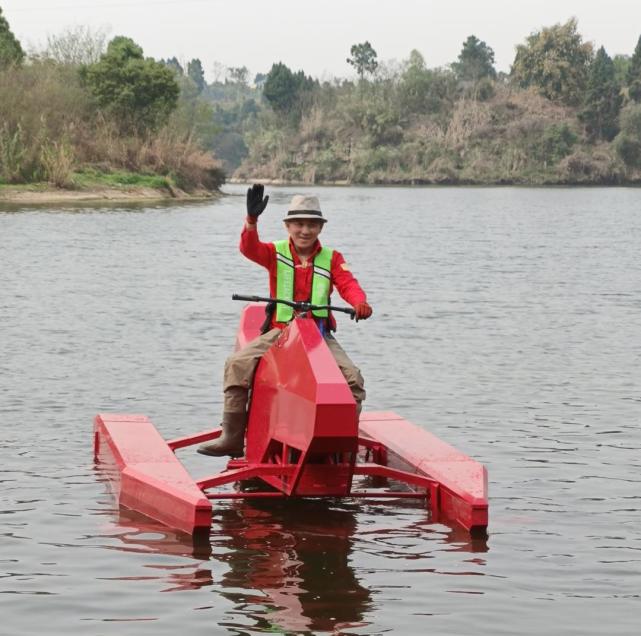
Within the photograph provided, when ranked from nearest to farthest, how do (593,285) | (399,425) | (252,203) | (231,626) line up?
1. (231,626)
2. (252,203)
3. (399,425)
4. (593,285)

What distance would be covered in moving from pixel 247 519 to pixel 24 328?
10913 mm

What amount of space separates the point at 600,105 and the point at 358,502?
117992 millimetres

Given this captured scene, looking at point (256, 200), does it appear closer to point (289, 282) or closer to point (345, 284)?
point (289, 282)

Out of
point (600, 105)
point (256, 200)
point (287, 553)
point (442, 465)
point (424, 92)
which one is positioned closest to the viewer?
point (287, 553)

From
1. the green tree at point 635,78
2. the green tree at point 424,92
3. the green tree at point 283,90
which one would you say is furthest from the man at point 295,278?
the green tree at point 283,90

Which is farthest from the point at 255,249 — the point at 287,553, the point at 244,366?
the point at 287,553

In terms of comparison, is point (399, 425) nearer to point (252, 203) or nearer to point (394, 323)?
point (252, 203)

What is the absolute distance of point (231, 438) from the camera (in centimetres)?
956

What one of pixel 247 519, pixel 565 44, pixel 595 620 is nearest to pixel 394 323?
pixel 247 519

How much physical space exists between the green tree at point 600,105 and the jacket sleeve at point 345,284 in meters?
118

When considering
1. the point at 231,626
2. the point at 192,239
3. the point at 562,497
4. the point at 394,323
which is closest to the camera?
the point at 231,626

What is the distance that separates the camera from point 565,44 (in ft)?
436

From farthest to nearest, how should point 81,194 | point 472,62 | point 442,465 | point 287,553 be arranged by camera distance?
point 472,62
point 81,194
point 442,465
point 287,553

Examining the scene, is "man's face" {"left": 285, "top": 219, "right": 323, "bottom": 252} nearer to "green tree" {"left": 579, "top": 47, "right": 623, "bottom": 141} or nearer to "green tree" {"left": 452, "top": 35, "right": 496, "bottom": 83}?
"green tree" {"left": 579, "top": 47, "right": 623, "bottom": 141}
